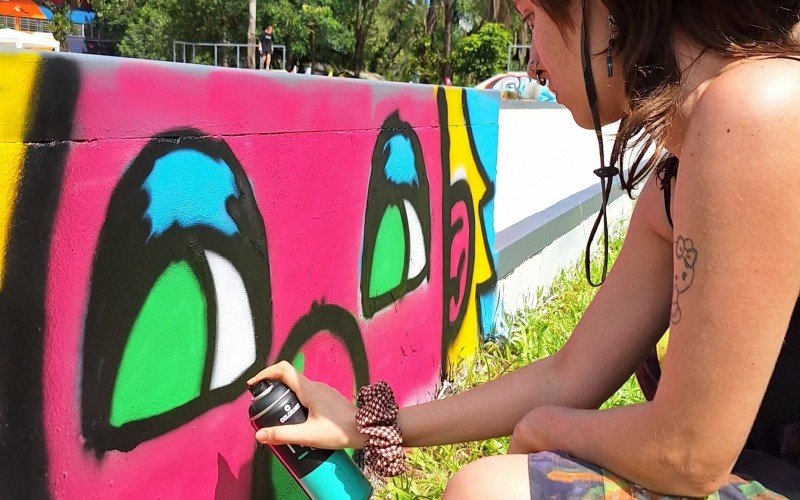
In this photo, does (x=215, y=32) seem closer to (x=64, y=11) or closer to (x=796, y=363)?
(x=64, y=11)

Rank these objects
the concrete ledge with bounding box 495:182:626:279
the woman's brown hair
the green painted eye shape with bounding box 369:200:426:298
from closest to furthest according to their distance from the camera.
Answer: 1. the woman's brown hair
2. the green painted eye shape with bounding box 369:200:426:298
3. the concrete ledge with bounding box 495:182:626:279

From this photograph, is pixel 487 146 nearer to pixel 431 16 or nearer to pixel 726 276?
pixel 726 276

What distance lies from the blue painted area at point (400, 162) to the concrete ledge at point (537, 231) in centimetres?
117

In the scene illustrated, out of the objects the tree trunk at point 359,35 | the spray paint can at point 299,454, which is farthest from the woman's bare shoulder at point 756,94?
the tree trunk at point 359,35

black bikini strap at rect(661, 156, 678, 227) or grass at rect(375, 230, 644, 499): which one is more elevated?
black bikini strap at rect(661, 156, 678, 227)

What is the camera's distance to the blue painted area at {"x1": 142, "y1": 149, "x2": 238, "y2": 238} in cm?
164

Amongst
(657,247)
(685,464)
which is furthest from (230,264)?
(685,464)

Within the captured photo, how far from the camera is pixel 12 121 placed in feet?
4.19

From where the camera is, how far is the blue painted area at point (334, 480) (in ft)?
5.41

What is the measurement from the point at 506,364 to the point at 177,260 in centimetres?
219

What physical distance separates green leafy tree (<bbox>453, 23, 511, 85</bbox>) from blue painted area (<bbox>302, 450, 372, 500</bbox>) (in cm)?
Result: 3534

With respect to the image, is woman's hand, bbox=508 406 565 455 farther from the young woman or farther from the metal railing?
the metal railing

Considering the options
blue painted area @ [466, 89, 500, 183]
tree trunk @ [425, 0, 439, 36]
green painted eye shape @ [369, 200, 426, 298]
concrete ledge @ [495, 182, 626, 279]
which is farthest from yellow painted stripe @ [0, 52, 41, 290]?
tree trunk @ [425, 0, 439, 36]

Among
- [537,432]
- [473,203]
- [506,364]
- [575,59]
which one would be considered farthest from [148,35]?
[537,432]
